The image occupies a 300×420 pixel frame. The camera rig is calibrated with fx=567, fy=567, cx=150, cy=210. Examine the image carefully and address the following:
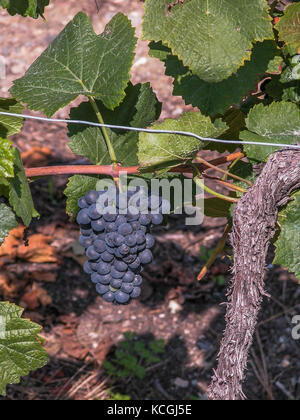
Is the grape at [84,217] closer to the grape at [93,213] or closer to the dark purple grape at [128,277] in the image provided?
the grape at [93,213]

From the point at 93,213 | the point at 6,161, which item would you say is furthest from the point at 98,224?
the point at 6,161

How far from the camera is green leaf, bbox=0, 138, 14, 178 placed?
106 centimetres

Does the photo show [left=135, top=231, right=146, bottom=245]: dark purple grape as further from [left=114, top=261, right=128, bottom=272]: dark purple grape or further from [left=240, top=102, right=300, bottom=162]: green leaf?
[left=240, top=102, right=300, bottom=162]: green leaf

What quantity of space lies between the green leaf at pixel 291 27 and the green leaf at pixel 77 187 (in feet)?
1.69

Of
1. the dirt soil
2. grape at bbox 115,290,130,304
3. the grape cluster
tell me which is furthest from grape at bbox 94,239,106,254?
the dirt soil

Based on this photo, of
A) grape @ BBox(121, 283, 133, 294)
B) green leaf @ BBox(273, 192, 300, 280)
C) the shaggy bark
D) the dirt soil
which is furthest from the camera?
the dirt soil

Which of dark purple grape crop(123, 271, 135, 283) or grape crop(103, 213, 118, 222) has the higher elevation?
grape crop(103, 213, 118, 222)

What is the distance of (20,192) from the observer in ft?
3.93

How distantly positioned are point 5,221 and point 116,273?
264mm

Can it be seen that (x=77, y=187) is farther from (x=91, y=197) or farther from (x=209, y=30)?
(x=209, y=30)

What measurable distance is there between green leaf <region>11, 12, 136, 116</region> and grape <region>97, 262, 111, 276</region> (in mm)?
347

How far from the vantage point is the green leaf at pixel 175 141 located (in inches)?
43.5

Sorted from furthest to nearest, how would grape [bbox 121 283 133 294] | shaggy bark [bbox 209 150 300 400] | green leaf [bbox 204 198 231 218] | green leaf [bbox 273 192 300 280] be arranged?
green leaf [bbox 204 198 231 218] → grape [bbox 121 283 133 294] → green leaf [bbox 273 192 300 280] → shaggy bark [bbox 209 150 300 400]

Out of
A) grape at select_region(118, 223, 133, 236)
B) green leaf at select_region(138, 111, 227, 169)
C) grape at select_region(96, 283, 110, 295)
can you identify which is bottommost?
grape at select_region(96, 283, 110, 295)
